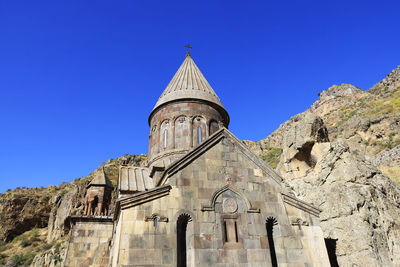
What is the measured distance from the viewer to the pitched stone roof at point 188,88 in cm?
980

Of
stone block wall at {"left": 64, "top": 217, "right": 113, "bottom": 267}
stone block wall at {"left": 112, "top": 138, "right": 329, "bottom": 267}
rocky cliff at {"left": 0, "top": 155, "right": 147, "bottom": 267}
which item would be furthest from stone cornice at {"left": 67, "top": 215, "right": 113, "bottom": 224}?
rocky cliff at {"left": 0, "top": 155, "right": 147, "bottom": 267}

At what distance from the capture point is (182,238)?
4969 millimetres

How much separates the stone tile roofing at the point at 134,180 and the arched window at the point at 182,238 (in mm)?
2563

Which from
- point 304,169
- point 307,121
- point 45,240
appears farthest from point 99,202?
point 45,240

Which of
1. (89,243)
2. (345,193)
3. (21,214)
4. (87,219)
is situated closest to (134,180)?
(87,219)

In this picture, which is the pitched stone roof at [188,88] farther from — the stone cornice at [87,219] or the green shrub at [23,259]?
the green shrub at [23,259]

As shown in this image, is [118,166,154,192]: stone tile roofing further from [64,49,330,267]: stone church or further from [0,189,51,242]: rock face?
[0,189,51,242]: rock face

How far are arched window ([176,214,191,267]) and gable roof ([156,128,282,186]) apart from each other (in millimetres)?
926

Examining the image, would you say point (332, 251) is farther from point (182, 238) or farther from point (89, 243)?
point (89, 243)

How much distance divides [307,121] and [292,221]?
18.2ft

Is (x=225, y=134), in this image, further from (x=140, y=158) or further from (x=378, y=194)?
(x=140, y=158)

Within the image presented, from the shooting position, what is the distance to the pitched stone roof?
32.2ft

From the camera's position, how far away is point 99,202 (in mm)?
8688

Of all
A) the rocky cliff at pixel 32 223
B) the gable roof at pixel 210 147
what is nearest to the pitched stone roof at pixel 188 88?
the gable roof at pixel 210 147
